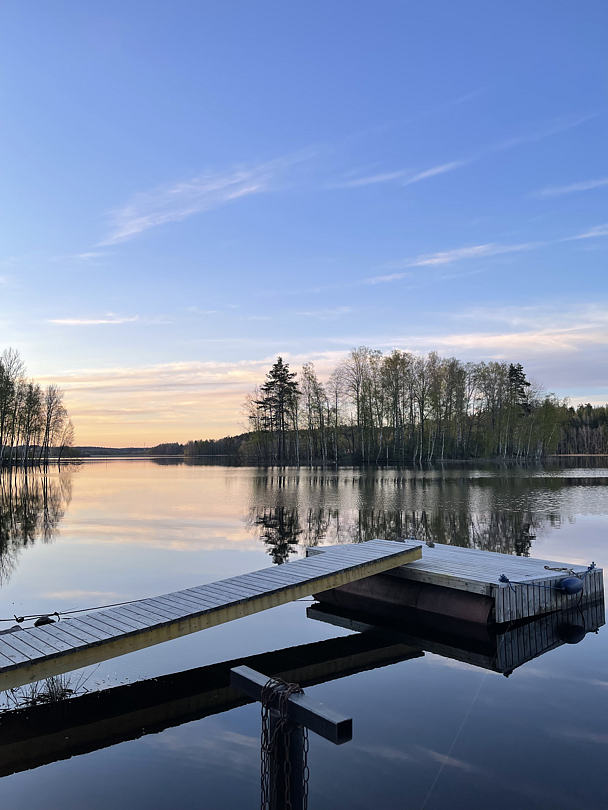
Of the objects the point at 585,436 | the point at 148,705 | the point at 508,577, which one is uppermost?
the point at 585,436

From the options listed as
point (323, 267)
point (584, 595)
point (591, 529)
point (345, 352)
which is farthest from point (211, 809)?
point (345, 352)

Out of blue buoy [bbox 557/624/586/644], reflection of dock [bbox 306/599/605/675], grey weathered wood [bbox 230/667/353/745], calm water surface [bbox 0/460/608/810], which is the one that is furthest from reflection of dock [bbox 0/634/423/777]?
grey weathered wood [bbox 230/667/353/745]

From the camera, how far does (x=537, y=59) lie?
779 inches

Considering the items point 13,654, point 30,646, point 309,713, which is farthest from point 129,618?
point 309,713

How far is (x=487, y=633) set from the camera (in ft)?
28.6

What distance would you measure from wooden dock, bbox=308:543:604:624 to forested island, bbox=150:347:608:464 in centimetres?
5478

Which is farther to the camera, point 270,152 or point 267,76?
point 270,152

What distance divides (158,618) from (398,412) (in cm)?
6281

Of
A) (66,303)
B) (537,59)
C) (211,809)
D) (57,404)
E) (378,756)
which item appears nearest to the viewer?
(211,809)

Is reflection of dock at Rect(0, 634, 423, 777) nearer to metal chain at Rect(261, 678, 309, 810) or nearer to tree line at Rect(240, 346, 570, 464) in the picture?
A: metal chain at Rect(261, 678, 309, 810)

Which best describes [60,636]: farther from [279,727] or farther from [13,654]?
[279,727]

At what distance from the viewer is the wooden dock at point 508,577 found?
344 inches

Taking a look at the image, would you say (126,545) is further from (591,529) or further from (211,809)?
(591,529)

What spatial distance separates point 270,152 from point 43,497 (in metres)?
22.1
